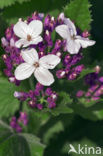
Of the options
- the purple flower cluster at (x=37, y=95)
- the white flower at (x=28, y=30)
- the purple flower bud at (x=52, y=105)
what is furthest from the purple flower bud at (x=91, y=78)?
the white flower at (x=28, y=30)

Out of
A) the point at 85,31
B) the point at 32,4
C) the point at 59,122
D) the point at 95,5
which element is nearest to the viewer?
the point at 85,31

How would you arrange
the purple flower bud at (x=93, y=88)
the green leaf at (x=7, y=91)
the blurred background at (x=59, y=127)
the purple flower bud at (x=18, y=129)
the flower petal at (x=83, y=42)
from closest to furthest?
the flower petal at (x=83, y=42)
the green leaf at (x=7, y=91)
the purple flower bud at (x=93, y=88)
the blurred background at (x=59, y=127)
the purple flower bud at (x=18, y=129)

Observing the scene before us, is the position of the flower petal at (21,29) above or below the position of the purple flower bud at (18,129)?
above

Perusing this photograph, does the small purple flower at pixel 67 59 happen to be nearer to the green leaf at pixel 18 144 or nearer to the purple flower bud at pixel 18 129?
the green leaf at pixel 18 144

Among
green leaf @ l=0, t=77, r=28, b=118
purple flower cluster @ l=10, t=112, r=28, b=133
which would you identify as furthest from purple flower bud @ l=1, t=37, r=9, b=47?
purple flower cluster @ l=10, t=112, r=28, b=133

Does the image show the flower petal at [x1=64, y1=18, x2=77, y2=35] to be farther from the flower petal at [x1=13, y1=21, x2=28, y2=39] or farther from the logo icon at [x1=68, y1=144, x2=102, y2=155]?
the logo icon at [x1=68, y1=144, x2=102, y2=155]

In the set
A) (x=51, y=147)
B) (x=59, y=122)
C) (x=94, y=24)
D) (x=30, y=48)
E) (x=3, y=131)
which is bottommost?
(x=51, y=147)

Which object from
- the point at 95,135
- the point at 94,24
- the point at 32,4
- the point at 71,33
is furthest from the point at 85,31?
the point at 94,24

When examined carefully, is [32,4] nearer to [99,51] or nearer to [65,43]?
[65,43]
